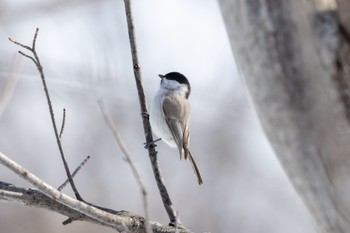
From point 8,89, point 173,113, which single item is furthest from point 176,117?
point 8,89

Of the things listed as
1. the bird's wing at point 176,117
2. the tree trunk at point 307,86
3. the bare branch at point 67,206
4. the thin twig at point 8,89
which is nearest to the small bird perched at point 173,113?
the bird's wing at point 176,117

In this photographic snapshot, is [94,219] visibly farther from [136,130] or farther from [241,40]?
[136,130]

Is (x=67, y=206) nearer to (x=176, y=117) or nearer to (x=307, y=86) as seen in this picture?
(x=307, y=86)

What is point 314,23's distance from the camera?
3.92ft

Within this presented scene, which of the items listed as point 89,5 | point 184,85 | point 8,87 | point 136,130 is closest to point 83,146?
point 136,130

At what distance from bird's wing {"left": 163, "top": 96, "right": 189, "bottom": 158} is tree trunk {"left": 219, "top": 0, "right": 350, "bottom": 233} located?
2.21 metres

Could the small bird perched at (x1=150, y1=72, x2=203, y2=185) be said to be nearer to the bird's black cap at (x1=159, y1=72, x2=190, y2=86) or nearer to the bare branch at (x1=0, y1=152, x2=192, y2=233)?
the bird's black cap at (x1=159, y1=72, x2=190, y2=86)

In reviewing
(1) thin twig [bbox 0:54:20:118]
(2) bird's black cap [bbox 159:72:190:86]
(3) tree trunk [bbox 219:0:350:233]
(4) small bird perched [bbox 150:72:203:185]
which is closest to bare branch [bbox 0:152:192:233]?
(1) thin twig [bbox 0:54:20:118]

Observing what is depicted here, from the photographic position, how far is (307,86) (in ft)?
3.93

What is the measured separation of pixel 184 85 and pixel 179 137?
479mm

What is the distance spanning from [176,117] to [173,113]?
33 mm

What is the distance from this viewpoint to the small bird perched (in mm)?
3494

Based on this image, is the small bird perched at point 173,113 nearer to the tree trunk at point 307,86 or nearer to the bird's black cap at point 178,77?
the bird's black cap at point 178,77

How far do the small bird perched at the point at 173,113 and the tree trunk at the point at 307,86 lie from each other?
83.3 inches
